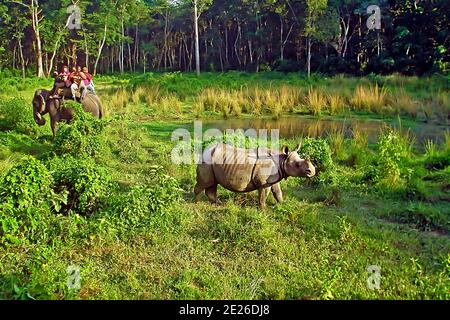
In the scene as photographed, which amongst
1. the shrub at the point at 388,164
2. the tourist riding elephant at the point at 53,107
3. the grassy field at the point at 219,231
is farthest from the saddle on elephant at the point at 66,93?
the shrub at the point at 388,164

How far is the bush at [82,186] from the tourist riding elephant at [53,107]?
4860 mm

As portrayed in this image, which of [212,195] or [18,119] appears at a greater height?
[18,119]

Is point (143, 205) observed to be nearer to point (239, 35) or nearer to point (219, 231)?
point (219, 231)

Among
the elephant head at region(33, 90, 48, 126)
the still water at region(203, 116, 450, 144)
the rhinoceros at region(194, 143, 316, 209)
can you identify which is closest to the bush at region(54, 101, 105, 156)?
the elephant head at region(33, 90, 48, 126)

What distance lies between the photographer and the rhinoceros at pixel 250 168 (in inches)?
216

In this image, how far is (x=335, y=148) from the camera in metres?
8.54

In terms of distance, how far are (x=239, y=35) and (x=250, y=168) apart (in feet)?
104

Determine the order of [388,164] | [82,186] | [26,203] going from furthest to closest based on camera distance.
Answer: [388,164], [82,186], [26,203]

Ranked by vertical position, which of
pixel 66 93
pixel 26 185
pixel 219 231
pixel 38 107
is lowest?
pixel 219 231

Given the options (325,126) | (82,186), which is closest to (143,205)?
(82,186)

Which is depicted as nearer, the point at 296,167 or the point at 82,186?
the point at 82,186

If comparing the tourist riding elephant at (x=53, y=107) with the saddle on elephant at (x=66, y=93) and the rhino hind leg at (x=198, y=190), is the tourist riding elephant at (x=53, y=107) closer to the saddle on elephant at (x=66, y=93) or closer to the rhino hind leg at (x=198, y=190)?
the saddle on elephant at (x=66, y=93)

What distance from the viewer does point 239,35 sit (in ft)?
118

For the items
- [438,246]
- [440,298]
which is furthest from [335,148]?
[440,298]
